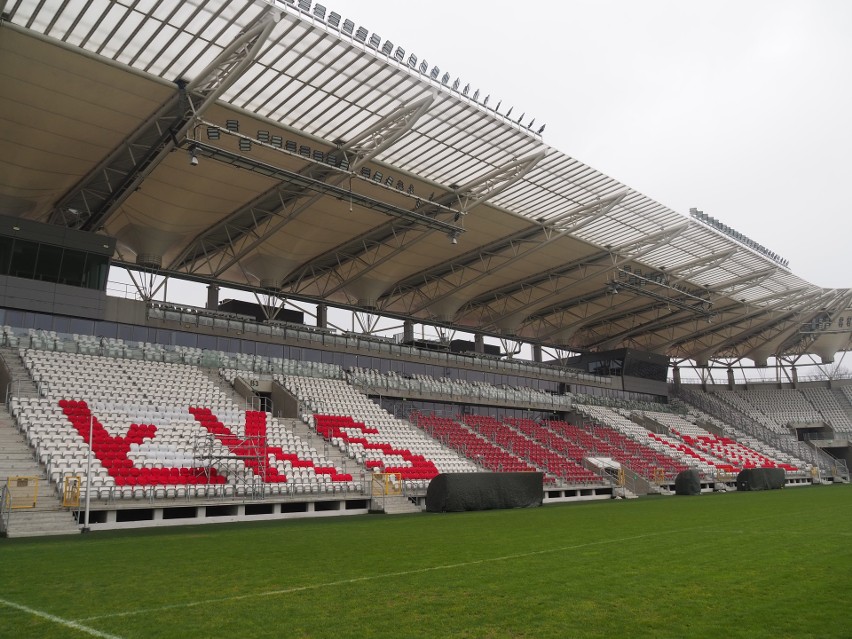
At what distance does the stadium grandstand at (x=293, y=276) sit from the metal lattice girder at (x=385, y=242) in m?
0.17

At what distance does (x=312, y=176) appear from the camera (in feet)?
102

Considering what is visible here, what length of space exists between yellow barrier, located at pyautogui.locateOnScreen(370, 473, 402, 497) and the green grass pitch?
383 inches

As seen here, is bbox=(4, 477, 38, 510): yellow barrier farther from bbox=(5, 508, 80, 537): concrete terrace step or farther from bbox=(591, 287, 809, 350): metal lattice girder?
bbox=(591, 287, 809, 350): metal lattice girder

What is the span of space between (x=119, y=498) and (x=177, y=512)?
6.61 ft

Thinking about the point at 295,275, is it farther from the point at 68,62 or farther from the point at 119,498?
the point at 119,498

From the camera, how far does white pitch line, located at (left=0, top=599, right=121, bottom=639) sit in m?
6.13

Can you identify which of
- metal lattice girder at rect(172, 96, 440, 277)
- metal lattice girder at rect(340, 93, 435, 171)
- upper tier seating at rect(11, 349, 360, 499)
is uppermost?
metal lattice girder at rect(340, 93, 435, 171)

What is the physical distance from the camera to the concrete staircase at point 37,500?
1638 cm

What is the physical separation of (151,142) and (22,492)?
1471 centimetres

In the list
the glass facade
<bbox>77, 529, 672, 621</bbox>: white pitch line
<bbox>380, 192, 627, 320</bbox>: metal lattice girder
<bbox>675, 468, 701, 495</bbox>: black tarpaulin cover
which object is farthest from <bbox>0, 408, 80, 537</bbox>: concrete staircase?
<bbox>675, 468, 701, 495</bbox>: black tarpaulin cover

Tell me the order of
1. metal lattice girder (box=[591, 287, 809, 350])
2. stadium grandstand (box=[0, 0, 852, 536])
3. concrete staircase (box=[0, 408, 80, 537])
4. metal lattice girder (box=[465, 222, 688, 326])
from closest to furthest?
1. concrete staircase (box=[0, 408, 80, 537])
2. stadium grandstand (box=[0, 0, 852, 536])
3. metal lattice girder (box=[465, 222, 688, 326])
4. metal lattice girder (box=[591, 287, 809, 350])

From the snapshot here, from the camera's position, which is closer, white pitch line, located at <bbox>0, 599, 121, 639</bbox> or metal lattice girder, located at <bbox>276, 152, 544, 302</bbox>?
white pitch line, located at <bbox>0, 599, 121, 639</bbox>

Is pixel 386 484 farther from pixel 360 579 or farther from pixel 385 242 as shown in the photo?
pixel 385 242

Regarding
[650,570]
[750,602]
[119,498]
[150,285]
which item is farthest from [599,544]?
[150,285]
